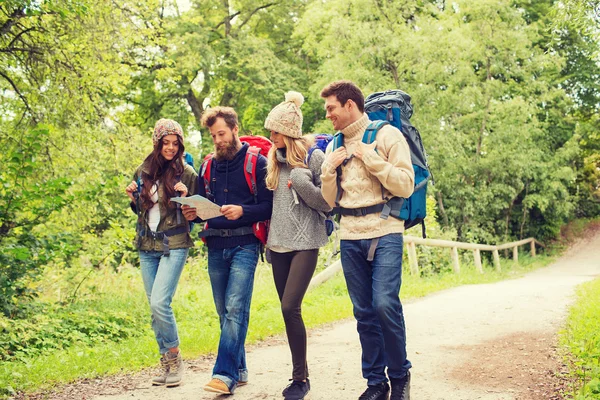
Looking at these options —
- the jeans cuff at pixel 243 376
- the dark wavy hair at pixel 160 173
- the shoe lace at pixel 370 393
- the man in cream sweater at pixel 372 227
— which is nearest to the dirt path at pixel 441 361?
the jeans cuff at pixel 243 376

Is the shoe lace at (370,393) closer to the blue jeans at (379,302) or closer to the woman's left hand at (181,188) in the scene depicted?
the blue jeans at (379,302)

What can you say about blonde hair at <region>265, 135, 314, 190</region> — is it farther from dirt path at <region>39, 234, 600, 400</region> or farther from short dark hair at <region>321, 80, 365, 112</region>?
dirt path at <region>39, 234, 600, 400</region>

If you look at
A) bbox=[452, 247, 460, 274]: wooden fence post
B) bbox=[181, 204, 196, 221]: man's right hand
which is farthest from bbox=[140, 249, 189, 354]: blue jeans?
bbox=[452, 247, 460, 274]: wooden fence post

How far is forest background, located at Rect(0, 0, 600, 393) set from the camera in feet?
25.0

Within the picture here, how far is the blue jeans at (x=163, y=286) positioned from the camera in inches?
198

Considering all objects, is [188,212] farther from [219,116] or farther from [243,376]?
[243,376]

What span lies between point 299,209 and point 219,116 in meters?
0.98

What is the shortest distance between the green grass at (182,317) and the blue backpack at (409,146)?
9.61 ft

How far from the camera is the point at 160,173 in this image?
526 cm

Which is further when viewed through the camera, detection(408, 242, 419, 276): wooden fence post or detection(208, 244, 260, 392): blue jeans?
detection(408, 242, 419, 276): wooden fence post

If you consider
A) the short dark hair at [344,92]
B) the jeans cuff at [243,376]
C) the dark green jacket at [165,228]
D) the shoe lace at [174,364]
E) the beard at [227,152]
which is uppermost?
the short dark hair at [344,92]

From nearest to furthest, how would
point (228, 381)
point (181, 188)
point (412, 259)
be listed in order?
1. point (228, 381)
2. point (181, 188)
3. point (412, 259)

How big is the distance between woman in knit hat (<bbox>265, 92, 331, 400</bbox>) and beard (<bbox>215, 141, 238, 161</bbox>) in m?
0.38

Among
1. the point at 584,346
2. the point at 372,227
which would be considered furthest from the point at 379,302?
the point at 584,346
